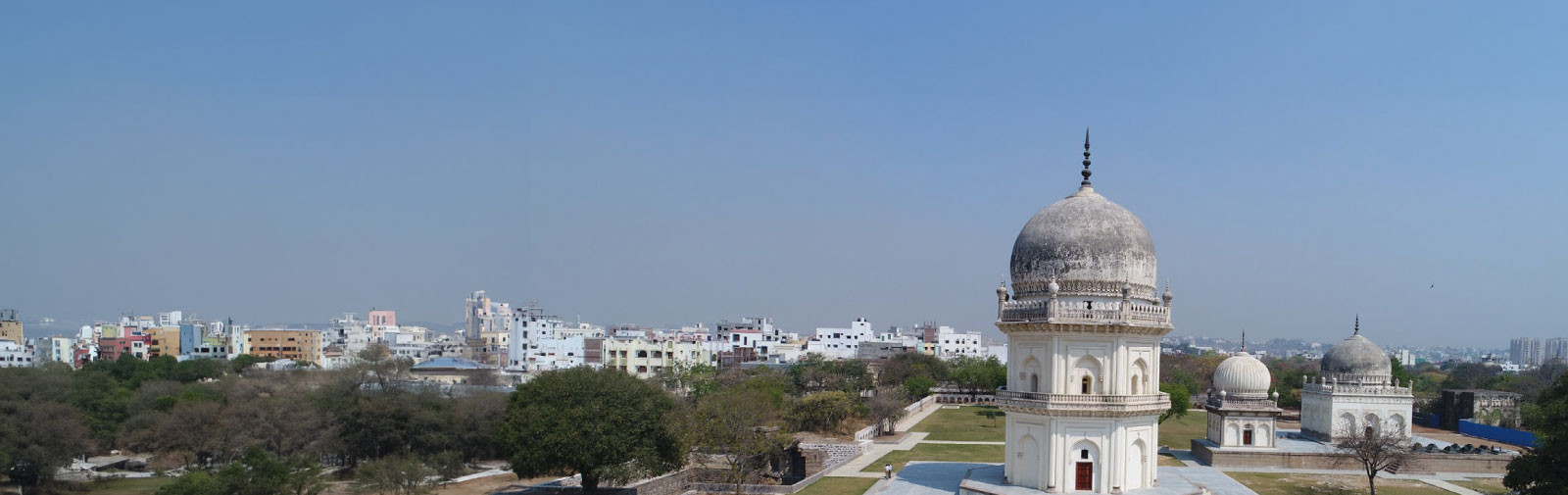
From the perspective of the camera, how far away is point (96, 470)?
149 feet

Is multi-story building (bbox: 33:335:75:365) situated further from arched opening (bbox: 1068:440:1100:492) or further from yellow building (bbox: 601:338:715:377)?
arched opening (bbox: 1068:440:1100:492)

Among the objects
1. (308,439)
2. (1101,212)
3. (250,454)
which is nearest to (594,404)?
(250,454)

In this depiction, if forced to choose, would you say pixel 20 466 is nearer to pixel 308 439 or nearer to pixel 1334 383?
pixel 308 439

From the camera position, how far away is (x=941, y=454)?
42.6 metres

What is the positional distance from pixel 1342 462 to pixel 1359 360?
8655mm

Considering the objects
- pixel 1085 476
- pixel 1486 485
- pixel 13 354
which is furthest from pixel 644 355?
pixel 1085 476

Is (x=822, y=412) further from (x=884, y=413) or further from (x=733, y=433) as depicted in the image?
(x=733, y=433)

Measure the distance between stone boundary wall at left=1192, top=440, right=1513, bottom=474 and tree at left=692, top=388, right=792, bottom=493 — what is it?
766 inches

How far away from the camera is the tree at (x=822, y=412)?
2025 inches

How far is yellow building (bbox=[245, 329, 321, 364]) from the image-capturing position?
120 meters

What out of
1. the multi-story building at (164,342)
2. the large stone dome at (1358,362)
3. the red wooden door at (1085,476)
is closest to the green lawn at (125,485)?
the red wooden door at (1085,476)

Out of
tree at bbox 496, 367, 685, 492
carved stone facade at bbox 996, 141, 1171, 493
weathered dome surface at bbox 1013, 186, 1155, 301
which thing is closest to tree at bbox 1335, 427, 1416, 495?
carved stone facade at bbox 996, 141, 1171, 493

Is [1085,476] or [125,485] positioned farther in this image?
[125,485]

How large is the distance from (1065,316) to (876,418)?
24.3 meters
